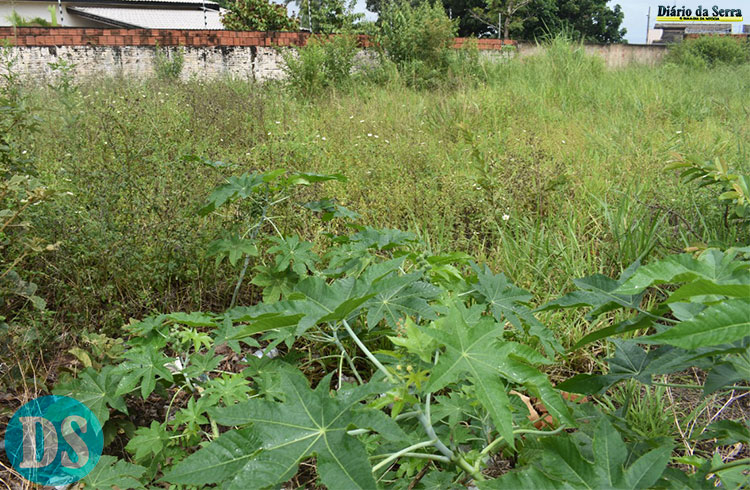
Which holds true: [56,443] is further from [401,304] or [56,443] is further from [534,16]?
[534,16]

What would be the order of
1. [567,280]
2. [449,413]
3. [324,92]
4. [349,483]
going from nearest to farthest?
1. [349,483]
2. [449,413]
3. [567,280]
4. [324,92]

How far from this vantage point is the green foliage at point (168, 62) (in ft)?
30.4

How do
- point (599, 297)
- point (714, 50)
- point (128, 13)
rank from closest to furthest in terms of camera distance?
point (599, 297)
point (714, 50)
point (128, 13)

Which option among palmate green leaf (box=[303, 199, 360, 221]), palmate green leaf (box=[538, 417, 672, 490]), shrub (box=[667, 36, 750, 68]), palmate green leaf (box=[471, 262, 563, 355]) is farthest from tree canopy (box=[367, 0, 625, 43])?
palmate green leaf (box=[538, 417, 672, 490])

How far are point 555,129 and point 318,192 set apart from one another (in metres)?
2.84

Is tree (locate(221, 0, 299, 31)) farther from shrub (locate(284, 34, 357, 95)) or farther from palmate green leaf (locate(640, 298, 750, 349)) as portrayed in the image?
palmate green leaf (locate(640, 298, 750, 349))

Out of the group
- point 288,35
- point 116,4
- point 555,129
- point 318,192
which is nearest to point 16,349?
point 318,192

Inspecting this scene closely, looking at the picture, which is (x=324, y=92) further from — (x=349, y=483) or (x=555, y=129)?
(x=349, y=483)

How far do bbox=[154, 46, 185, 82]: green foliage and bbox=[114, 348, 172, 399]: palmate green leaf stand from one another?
849 cm

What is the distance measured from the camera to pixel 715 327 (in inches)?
29.0

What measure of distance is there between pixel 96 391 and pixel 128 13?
93.9 ft

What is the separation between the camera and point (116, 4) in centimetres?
2492

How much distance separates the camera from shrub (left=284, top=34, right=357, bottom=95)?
25.8 feet

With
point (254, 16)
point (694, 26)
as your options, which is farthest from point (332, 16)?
point (694, 26)
